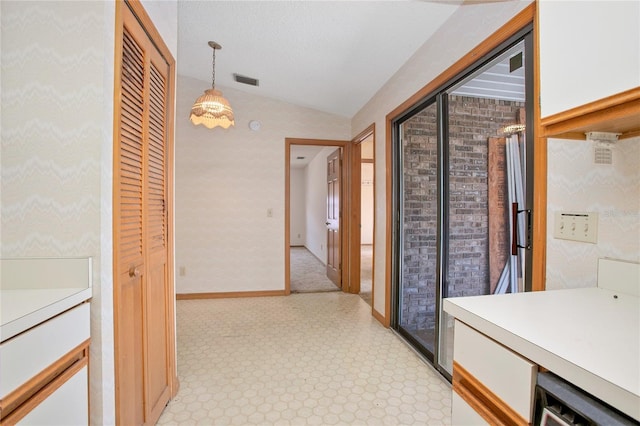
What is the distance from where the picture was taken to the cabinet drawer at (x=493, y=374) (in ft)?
2.15

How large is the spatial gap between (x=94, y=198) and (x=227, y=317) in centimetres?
Result: 242

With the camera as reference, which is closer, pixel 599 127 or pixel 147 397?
pixel 599 127

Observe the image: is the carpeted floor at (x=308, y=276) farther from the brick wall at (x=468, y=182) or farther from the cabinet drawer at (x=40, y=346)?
the cabinet drawer at (x=40, y=346)

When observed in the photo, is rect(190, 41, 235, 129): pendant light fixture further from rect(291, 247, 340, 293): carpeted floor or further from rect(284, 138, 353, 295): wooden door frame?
rect(291, 247, 340, 293): carpeted floor

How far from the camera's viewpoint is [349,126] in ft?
13.3

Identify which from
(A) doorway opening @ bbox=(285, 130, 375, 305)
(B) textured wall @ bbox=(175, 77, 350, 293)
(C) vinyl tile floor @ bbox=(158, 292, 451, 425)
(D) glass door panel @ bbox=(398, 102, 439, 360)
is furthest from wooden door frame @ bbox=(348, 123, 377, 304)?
(D) glass door panel @ bbox=(398, 102, 439, 360)

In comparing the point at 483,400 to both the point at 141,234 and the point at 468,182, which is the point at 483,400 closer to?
the point at 141,234

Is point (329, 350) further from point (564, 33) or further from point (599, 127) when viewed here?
point (564, 33)

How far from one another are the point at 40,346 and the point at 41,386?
11cm

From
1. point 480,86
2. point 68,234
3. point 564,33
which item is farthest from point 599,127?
point 68,234

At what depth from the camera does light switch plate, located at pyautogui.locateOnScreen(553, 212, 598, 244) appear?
1034 millimetres

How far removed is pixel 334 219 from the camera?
451 centimetres

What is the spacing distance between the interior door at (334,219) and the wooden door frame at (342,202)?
9 centimetres

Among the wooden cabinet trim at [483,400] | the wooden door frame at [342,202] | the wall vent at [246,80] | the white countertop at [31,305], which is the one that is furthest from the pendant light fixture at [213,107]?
the wooden cabinet trim at [483,400]
